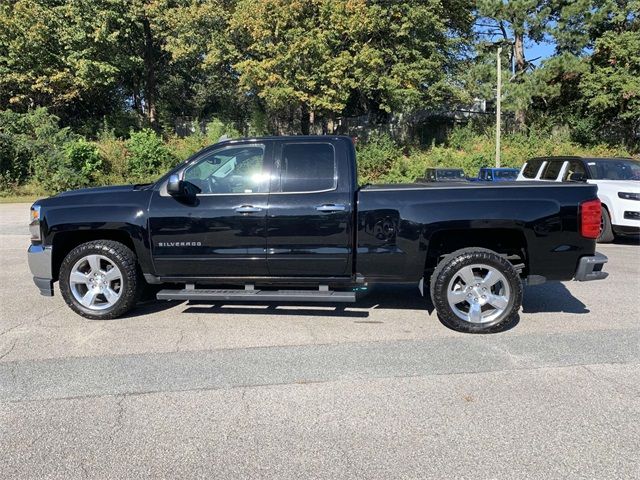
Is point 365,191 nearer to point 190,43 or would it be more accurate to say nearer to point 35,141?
point 35,141

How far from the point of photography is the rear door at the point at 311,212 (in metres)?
5.11

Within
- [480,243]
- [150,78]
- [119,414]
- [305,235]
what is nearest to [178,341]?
[119,414]

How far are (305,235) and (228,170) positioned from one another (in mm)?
1104

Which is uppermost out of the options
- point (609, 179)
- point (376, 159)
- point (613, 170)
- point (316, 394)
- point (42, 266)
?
point (376, 159)

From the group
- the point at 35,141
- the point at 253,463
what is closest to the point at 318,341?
the point at 253,463

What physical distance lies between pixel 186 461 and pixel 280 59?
89.6ft

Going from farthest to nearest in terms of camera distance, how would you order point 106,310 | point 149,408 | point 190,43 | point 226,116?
point 226,116
point 190,43
point 106,310
point 149,408

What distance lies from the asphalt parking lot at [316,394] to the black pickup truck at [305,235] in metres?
0.40

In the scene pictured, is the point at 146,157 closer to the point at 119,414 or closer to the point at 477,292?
the point at 477,292

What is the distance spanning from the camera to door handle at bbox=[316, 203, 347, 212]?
16.6 feet

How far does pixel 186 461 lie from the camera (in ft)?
9.55

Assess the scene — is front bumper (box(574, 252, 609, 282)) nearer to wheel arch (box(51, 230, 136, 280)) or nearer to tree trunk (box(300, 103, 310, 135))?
wheel arch (box(51, 230, 136, 280))

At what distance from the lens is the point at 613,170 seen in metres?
11.0

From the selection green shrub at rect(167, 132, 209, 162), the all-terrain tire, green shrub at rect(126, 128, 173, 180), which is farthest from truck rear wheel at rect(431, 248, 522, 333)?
green shrub at rect(167, 132, 209, 162)
